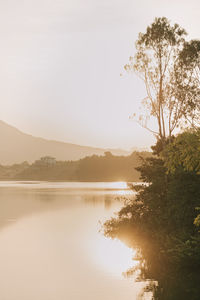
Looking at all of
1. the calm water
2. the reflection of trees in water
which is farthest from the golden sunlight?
the reflection of trees in water

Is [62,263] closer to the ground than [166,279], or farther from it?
closer to the ground

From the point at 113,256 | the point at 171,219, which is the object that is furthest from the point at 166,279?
the point at 171,219

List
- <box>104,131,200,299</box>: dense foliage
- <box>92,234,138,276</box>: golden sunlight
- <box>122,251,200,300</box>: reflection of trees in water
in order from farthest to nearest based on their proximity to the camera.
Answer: <box>92,234,138,276</box>: golden sunlight
<box>104,131,200,299</box>: dense foliage
<box>122,251,200,300</box>: reflection of trees in water

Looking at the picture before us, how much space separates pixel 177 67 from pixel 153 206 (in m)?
10.9

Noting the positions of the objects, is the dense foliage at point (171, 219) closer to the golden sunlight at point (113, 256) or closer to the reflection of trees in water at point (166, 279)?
the reflection of trees in water at point (166, 279)

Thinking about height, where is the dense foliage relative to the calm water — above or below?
above

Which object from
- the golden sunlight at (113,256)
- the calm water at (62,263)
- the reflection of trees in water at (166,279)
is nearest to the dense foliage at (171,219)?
the reflection of trees in water at (166,279)

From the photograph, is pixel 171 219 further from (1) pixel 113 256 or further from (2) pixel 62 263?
(2) pixel 62 263

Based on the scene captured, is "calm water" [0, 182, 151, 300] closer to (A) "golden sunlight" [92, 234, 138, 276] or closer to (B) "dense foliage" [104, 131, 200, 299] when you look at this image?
(A) "golden sunlight" [92, 234, 138, 276]

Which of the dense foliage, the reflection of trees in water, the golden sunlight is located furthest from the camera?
the golden sunlight

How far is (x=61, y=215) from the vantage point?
1737 inches

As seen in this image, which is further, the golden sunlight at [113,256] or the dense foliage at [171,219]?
the golden sunlight at [113,256]

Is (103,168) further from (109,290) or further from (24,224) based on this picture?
(109,290)

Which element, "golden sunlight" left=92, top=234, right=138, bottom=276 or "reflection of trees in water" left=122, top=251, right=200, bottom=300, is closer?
"reflection of trees in water" left=122, top=251, right=200, bottom=300
